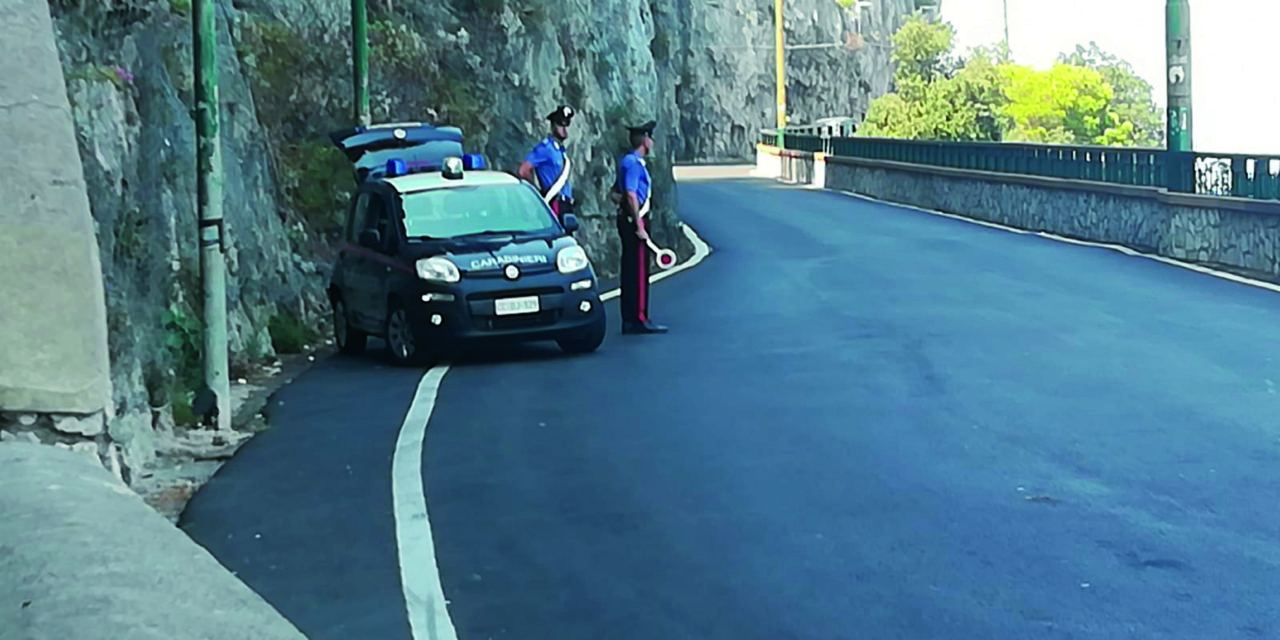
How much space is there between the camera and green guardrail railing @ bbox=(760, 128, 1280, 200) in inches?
891

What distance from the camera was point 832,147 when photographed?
57250 millimetres

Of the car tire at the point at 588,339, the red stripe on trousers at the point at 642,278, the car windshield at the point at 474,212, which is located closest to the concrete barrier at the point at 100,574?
the car tire at the point at 588,339

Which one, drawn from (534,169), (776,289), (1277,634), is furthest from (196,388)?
(776,289)

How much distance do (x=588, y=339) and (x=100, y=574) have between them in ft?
32.1

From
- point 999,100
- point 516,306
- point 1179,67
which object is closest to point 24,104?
point 516,306

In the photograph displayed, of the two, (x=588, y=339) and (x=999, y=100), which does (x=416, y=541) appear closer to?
(x=588, y=339)

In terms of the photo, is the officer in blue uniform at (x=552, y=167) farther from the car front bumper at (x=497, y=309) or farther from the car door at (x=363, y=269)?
the car front bumper at (x=497, y=309)

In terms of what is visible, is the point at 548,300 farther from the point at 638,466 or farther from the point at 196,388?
the point at 638,466

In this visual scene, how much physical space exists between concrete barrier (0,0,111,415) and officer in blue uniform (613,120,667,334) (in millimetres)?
8041

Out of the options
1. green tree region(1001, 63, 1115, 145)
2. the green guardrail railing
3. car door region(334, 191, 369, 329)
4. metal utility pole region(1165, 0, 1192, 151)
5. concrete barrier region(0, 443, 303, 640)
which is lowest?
concrete barrier region(0, 443, 303, 640)

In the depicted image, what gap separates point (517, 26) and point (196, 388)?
53.7 ft

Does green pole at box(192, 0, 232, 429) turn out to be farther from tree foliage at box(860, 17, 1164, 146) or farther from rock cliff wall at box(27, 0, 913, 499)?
tree foliage at box(860, 17, 1164, 146)

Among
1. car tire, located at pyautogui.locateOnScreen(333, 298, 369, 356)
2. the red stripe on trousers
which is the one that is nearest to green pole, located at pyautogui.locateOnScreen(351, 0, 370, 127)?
car tire, located at pyautogui.locateOnScreen(333, 298, 369, 356)

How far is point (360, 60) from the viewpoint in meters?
22.9
